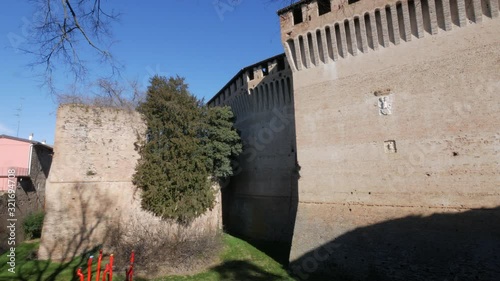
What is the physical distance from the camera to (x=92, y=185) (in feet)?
37.0

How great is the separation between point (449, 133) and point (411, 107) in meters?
1.18

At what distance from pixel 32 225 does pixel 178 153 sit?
729 centimetres

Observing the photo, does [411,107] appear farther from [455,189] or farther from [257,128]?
[257,128]

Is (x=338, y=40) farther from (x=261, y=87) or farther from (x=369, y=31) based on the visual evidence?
(x=261, y=87)

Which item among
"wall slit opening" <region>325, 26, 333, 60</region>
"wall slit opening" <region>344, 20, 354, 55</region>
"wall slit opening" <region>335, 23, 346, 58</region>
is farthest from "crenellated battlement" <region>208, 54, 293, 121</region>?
"wall slit opening" <region>344, 20, 354, 55</region>

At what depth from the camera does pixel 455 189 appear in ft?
23.8

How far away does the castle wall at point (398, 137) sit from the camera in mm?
7059

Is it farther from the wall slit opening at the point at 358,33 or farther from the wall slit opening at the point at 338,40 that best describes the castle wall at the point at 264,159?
the wall slit opening at the point at 358,33

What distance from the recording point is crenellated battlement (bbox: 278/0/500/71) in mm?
7734

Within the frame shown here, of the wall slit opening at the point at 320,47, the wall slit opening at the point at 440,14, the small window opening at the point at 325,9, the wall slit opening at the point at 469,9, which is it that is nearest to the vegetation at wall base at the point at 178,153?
the wall slit opening at the point at 320,47

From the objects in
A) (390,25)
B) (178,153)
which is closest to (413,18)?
(390,25)

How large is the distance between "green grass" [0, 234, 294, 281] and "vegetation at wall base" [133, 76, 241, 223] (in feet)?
9.07

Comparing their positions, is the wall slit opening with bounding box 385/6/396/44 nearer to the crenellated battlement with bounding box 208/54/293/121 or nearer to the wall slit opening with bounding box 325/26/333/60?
the wall slit opening with bounding box 325/26/333/60

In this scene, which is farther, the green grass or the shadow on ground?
the shadow on ground
